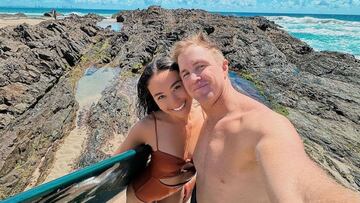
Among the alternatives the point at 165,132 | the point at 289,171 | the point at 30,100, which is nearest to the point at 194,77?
the point at 165,132

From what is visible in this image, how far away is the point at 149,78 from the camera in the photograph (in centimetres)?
245

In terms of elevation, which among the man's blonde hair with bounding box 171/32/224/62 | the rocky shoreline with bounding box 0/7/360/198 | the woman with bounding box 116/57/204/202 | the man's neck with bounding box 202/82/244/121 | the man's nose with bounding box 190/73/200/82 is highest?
the man's blonde hair with bounding box 171/32/224/62

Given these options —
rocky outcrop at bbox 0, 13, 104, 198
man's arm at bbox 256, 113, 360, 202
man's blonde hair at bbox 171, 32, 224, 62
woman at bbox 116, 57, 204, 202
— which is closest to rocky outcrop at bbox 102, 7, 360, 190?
rocky outcrop at bbox 0, 13, 104, 198

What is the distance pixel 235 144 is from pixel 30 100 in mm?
8992

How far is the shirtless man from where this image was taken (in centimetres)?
168

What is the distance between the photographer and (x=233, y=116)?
2158 mm

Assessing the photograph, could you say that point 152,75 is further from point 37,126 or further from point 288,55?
point 288,55

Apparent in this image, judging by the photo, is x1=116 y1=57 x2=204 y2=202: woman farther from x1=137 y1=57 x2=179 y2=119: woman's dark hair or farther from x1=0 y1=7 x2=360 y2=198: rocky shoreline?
x1=0 y1=7 x2=360 y2=198: rocky shoreline

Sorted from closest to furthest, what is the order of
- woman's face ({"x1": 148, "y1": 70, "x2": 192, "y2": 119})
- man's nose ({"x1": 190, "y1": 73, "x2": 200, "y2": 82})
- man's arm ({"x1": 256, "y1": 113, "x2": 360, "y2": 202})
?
man's arm ({"x1": 256, "y1": 113, "x2": 360, "y2": 202}) → man's nose ({"x1": 190, "y1": 73, "x2": 200, "y2": 82}) → woman's face ({"x1": 148, "y1": 70, "x2": 192, "y2": 119})

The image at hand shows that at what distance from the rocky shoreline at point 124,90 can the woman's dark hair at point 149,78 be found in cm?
441

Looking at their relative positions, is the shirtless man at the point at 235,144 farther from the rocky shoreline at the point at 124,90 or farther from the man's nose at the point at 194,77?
the rocky shoreline at the point at 124,90

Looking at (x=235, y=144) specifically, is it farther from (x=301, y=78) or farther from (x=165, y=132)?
(x=301, y=78)

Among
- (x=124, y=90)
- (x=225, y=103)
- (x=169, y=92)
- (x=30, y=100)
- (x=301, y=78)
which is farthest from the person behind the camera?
(x=301, y=78)

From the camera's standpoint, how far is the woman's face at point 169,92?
7.85ft
